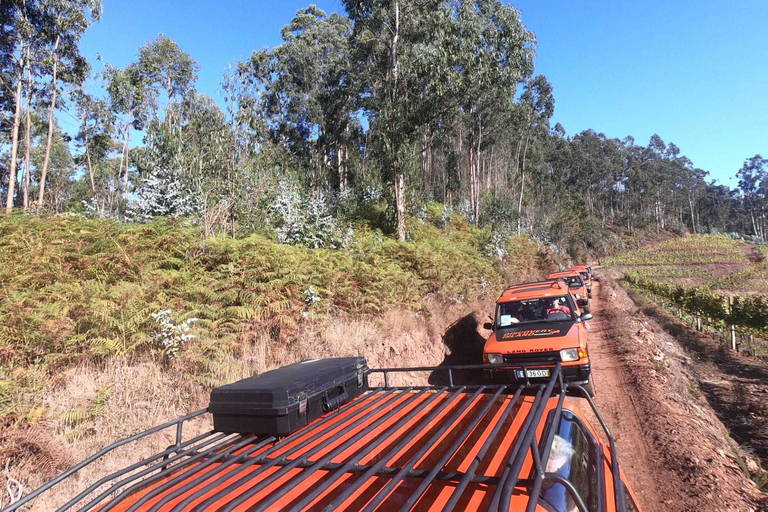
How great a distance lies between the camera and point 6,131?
77.5 feet

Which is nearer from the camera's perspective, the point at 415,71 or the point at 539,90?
the point at 415,71

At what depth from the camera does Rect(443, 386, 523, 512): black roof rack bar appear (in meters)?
1.31

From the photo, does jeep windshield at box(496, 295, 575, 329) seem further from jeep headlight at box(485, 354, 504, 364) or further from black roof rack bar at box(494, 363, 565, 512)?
black roof rack bar at box(494, 363, 565, 512)

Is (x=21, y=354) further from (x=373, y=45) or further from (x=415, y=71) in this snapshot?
(x=373, y=45)

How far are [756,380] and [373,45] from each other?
1784 cm

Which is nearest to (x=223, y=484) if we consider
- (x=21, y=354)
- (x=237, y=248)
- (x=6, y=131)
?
(x=21, y=354)

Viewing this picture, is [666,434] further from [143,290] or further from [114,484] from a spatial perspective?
[143,290]

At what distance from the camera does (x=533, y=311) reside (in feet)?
23.5

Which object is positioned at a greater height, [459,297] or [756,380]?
[459,297]

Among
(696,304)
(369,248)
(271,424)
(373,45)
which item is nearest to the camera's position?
(271,424)

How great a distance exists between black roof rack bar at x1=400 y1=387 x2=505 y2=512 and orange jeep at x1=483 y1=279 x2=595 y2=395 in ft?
9.15

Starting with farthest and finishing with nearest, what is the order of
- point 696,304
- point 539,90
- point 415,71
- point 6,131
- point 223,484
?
point 539,90
point 6,131
point 415,71
point 696,304
point 223,484

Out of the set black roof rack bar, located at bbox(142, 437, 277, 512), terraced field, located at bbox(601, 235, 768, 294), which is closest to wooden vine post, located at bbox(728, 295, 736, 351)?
black roof rack bar, located at bbox(142, 437, 277, 512)

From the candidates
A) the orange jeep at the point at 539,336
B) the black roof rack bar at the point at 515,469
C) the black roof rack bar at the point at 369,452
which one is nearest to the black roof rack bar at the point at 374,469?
the black roof rack bar at the point at 369,452
